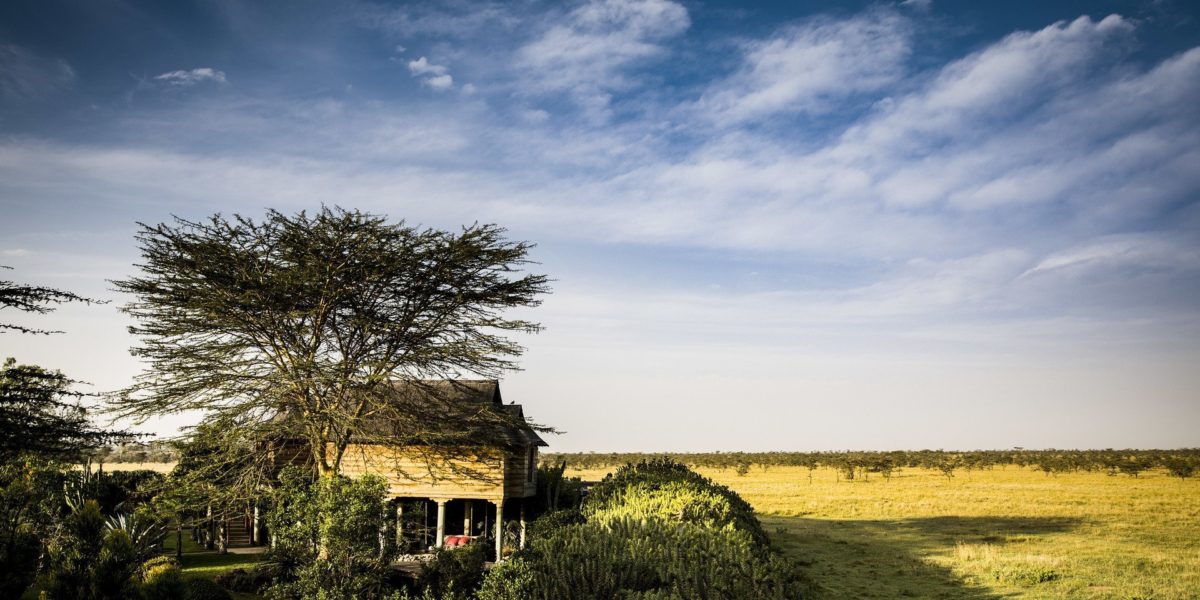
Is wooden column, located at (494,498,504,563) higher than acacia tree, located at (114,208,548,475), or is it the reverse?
acacia tree, located at (114,208,548,475)

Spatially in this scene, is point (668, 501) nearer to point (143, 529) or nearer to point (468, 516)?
point (468, 516)

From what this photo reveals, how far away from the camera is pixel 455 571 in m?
18.9

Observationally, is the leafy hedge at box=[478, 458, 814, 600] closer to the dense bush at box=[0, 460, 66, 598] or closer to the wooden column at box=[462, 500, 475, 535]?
the dense bush at box=[0, 460, 66, 598]

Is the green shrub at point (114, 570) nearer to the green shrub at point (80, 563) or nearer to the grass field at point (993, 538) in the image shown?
the green shrub at point (80, 563)

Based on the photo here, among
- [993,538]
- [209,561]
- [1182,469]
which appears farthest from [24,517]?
[1182,469]

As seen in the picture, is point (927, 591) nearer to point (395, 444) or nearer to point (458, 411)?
point (458, 411)

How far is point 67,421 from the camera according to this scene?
26969 mm

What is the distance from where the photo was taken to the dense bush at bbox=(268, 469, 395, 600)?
15883 millimetres

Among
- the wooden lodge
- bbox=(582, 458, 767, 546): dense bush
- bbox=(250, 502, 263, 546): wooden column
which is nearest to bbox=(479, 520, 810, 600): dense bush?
bbox=(582, 458, 767, 546): dense bush

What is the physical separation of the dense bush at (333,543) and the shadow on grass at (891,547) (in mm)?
12149

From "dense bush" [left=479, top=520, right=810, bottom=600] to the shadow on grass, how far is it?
8033mm

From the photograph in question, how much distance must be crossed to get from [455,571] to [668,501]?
21.6 ft

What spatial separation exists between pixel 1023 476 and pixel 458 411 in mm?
66138

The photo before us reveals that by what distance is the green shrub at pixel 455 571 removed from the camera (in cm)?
1866
